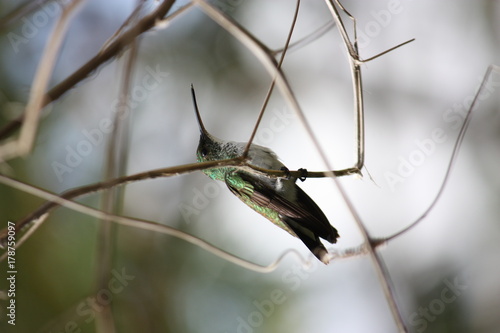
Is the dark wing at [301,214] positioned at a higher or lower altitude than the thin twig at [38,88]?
higher

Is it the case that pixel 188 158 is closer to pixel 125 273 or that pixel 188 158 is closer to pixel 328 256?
pixel 125 273

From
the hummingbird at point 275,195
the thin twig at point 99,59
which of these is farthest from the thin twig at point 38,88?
the hummingbird at point 275,195

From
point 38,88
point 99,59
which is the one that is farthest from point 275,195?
point 38,88

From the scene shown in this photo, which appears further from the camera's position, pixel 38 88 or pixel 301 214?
pixel 301 214

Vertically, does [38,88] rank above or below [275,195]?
below

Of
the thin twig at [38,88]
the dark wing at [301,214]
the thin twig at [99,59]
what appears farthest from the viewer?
the dark wing at [301,214]

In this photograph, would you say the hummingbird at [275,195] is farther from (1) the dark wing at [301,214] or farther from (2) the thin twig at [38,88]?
(2) the thin twig at [38,88]

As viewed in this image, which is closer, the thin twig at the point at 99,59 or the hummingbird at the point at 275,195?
the thin twig at the point at 99,59

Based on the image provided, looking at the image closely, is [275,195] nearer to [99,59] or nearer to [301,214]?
[301,214]
